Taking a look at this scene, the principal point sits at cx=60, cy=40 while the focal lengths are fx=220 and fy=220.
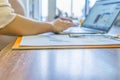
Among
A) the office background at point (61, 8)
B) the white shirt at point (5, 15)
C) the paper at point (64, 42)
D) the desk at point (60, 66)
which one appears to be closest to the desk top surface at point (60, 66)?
the desk at point (60, 66)

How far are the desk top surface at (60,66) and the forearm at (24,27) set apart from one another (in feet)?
1.14

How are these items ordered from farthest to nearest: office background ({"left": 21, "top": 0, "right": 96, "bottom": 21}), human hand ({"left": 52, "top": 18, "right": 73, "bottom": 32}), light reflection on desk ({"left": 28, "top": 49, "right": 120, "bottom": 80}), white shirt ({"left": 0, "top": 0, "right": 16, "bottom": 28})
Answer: office background ({"left": 21, "top": 0, "right": 96, "bottom": 21})
human hand ({"left": 52, "top": 18, "right": 73, "bottom": 32})
white shirt ({"left": 0, "top": 0, "right": 16, "bottom": 28})
light reflection on desk ({"left": 28, "top": 49, "right": 120, "bottom": 80})

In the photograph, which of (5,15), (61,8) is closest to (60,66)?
(5,15)

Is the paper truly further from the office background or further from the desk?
the office background

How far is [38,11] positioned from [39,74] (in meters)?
2.67

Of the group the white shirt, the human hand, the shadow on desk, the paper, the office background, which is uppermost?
the white shirt

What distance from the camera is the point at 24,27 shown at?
96 centimetres

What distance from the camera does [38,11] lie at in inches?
118

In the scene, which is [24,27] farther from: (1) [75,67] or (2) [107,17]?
(1) [75,67]

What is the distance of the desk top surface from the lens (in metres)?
0.37

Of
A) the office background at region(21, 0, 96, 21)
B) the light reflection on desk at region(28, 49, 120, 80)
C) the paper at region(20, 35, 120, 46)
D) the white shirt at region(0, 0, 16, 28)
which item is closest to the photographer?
the light reflection on desk at region(28, 49, 120, 80)

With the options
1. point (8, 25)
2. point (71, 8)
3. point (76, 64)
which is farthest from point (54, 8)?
point (76, 64)

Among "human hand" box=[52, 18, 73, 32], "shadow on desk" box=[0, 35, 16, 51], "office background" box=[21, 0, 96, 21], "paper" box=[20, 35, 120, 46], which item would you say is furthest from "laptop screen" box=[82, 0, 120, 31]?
"office background" box=[21, 0, 96, 21]

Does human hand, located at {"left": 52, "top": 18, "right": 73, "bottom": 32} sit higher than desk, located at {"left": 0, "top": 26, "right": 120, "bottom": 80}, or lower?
lower
